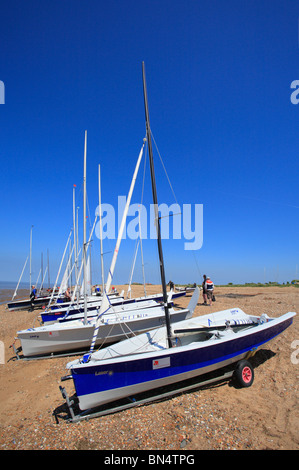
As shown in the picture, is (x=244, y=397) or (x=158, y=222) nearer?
(x=244, y=397)

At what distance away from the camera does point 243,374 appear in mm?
5785

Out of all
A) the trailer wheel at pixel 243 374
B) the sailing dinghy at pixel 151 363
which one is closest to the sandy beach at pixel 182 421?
the trailer wheel at pixel 243 374

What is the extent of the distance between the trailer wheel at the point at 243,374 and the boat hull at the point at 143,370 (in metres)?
0.34

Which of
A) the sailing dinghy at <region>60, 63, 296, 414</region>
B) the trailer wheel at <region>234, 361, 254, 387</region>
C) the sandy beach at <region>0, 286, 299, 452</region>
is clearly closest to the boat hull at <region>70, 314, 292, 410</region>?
the sailing dinghy at <region>60, 63, 296, 414</region>

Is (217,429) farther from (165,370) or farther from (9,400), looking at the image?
(9,400)

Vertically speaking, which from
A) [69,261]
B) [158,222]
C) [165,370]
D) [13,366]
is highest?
[158,222]

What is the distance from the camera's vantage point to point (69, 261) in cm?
2256

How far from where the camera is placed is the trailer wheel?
18.7 ft

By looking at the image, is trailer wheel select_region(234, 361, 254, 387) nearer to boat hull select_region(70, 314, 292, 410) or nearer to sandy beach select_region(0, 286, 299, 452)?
sandy beach select_region(0, 286, 299, 452)

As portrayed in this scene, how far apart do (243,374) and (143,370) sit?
2719mm

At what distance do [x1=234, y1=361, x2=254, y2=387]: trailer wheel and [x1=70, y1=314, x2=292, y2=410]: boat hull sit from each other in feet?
1.11

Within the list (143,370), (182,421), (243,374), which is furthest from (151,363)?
(243,374)
